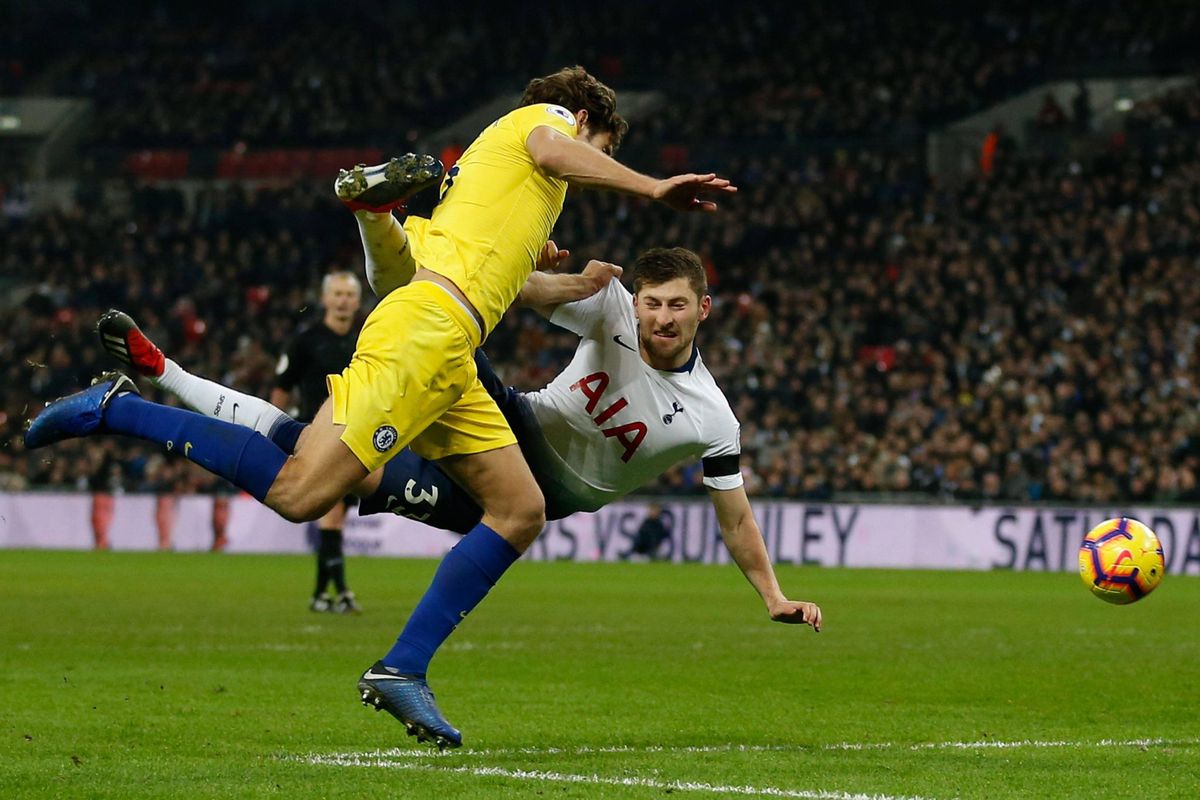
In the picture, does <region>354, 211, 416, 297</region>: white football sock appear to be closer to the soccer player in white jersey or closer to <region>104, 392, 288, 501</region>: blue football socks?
the soccer player in white jersey

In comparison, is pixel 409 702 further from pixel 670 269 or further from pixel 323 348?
pixel 323 348

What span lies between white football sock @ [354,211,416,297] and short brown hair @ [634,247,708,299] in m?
0.92

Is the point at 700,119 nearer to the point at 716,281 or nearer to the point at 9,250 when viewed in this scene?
the point at 716,281

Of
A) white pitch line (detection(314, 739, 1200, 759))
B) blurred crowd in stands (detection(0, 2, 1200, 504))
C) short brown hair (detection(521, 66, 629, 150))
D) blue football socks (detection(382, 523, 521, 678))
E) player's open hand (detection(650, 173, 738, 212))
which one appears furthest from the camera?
blurred crowd in stands (detection(0, 2, 1200, 504))

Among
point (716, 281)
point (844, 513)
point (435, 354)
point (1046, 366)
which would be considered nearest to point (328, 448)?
point (435, 354)

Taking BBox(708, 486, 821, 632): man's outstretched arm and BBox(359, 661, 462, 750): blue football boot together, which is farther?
BBox(708, 486, 821, 632): man's outstretched arm

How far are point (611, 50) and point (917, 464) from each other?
17.9 m

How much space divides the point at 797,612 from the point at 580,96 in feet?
7.11

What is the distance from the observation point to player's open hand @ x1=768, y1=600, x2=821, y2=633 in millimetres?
6938

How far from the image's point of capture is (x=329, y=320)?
13.3 m

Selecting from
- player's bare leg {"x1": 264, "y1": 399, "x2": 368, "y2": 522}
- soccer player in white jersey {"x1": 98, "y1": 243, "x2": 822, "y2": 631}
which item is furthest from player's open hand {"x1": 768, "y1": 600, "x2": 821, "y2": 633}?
player's bare leg {"x1": 264, "y1": 399, "x2": 368, "y2": 522}

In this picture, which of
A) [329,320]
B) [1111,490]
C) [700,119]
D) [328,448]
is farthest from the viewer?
[700,119]

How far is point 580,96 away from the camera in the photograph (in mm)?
7039

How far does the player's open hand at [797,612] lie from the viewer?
694 centimetres
